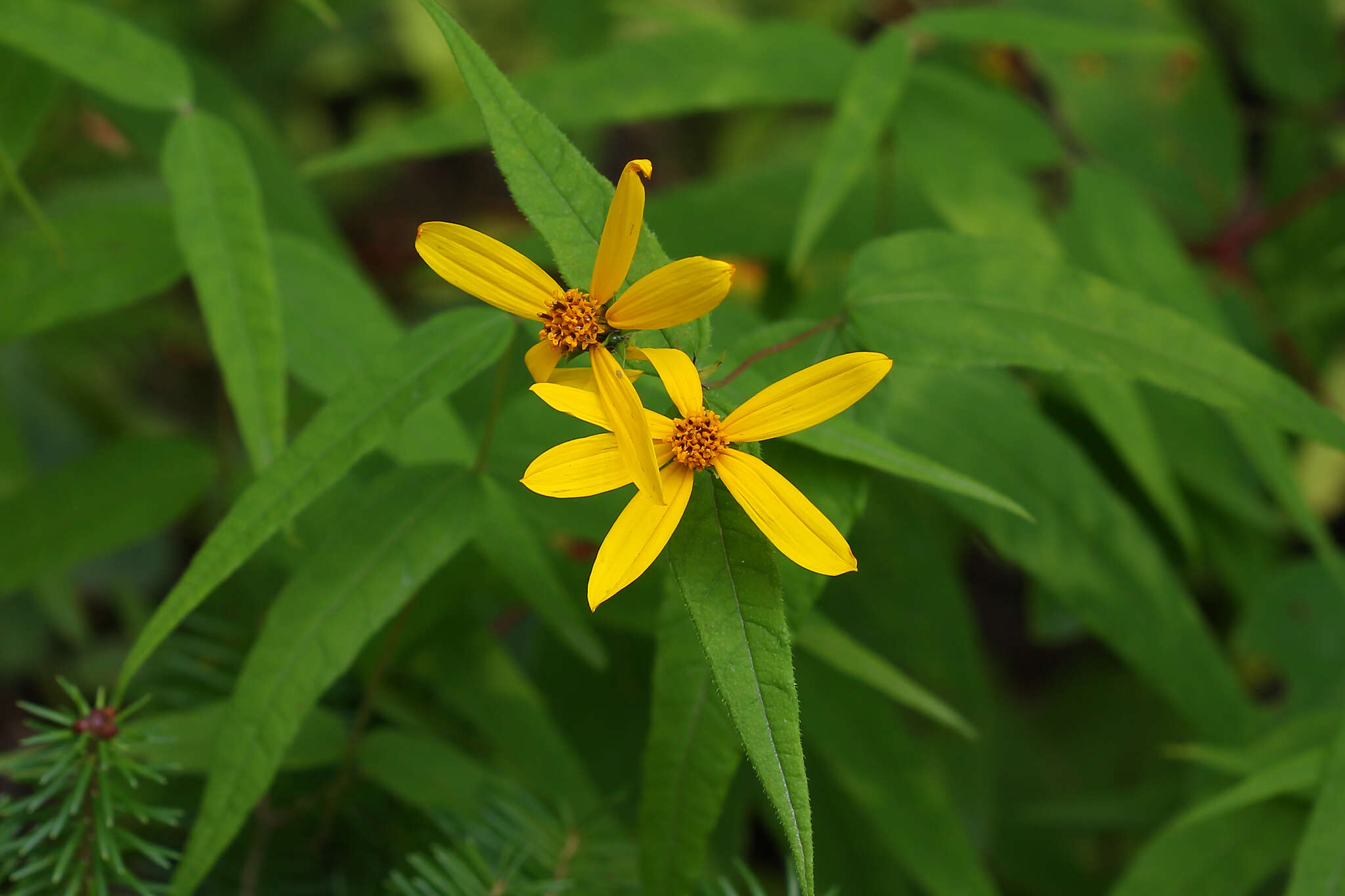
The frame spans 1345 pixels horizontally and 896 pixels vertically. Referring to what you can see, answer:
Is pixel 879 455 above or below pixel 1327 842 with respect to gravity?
above

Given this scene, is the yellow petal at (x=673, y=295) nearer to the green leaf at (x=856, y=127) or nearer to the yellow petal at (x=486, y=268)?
the yellow petal at (x=486, y=268)

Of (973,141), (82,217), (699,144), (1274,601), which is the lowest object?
(1274,601)

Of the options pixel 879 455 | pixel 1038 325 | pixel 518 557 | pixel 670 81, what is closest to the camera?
pixel 879 455

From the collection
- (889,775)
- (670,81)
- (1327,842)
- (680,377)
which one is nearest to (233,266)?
(680,377)

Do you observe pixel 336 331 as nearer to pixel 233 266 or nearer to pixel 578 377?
pixel 233 266

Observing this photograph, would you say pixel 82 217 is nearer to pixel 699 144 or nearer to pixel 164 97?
pixel 164 97

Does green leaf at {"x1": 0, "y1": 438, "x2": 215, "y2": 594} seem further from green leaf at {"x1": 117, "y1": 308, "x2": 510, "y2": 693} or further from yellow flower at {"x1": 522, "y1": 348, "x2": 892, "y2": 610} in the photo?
yellow flower at {"x1": 522, "y1": 348, "x2": 892, "y2": 610}

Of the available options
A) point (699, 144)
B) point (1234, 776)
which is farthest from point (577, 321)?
point (699, 144)

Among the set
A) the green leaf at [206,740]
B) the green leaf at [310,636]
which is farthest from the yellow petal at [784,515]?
the green leaf at [206,740]
